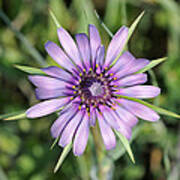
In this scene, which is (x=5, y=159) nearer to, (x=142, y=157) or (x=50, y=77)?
(x=142, y=157)

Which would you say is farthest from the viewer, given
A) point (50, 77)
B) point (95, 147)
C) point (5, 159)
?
point (5, 159)

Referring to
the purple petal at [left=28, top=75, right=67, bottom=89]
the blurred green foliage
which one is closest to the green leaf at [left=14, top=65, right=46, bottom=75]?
the purple petal at [left=28, top=75, right=67, bottom=89]

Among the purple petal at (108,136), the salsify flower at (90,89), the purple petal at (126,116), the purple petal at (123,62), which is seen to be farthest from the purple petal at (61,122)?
the purple petal at (123,62)

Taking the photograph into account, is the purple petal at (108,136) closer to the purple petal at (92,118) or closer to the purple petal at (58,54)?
the purple petal at (92,118)

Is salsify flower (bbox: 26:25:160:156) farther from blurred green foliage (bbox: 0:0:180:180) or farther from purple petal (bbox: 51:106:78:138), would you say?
blurred green foliage (bbox: 0:0:180:180)

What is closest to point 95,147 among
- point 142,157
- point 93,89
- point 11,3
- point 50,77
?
point 93,89

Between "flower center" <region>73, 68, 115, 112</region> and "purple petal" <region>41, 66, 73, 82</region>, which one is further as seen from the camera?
"flower center" <region>73, 68, 115, 112</region>
